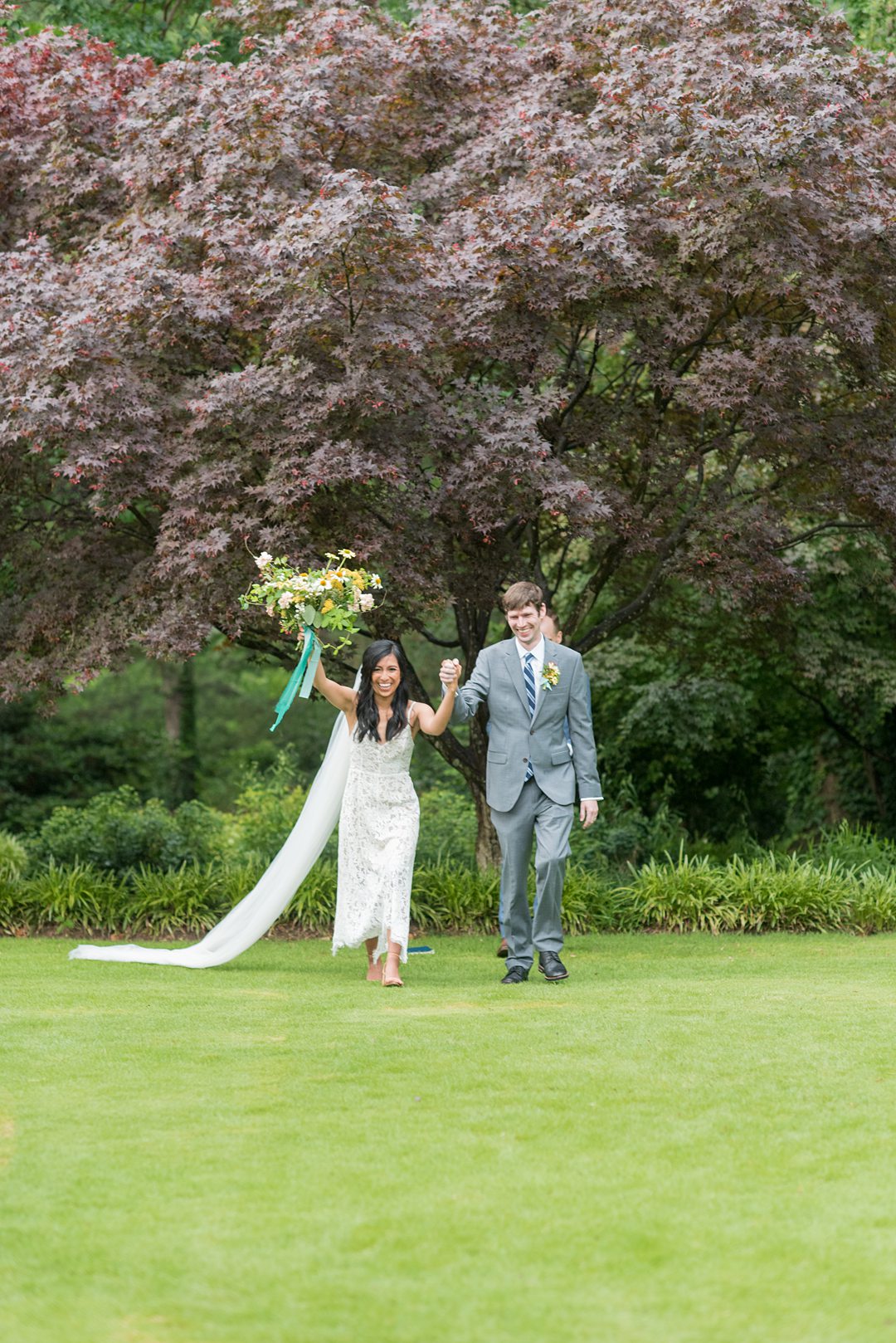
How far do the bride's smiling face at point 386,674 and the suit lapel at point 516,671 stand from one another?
59cm

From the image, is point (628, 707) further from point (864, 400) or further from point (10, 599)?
point (10, 599)

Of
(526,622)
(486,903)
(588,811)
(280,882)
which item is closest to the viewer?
(588,811)

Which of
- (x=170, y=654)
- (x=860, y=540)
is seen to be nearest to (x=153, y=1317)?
(x=170, y=654)

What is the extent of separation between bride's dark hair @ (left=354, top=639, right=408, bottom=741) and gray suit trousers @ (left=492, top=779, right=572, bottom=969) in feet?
2.33

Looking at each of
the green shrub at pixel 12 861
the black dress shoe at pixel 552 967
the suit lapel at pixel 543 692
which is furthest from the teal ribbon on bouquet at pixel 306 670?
the green shrub at pixel 12 861

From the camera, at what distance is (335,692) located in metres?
8.06

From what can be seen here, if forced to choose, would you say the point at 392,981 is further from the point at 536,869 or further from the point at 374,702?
the point at 374,702

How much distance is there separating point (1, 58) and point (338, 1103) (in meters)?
8.97

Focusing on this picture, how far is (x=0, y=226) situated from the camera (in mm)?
11180

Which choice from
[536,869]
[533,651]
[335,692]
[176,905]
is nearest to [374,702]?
[335,692]

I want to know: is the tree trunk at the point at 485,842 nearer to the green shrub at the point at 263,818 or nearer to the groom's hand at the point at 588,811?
the green shrub at the point at 263,818

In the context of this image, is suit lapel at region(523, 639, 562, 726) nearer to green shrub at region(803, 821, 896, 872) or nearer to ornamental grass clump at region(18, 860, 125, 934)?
ornamental grass clump at region(18, 860, 125, 934)

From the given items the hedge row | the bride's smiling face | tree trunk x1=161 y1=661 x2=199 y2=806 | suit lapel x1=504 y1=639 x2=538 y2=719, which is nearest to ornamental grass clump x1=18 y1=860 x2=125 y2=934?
the hedge row

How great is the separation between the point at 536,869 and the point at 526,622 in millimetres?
1286
